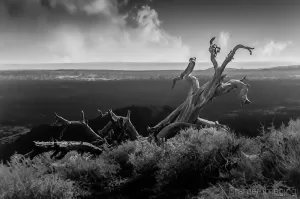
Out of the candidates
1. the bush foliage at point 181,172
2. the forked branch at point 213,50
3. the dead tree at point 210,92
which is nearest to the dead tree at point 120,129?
the dead tree at point 210,92

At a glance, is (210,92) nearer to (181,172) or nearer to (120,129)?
(120,129)

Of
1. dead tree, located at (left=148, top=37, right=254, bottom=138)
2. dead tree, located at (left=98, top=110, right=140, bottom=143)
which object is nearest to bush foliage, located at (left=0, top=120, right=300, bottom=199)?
dead tree, located at (left=98, top=110, right=140, bottom=143)

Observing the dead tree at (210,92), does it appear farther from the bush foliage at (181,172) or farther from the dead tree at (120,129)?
the bush foliage at (181,172)

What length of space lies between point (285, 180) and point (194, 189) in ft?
6.40

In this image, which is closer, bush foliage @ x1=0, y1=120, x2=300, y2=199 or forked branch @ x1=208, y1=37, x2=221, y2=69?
bush foliage @ x1=0, y1=120, x2=300, y2=199

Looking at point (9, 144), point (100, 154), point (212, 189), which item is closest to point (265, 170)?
point (212, 189)

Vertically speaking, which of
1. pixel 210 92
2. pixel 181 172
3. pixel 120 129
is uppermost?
pixel 210 92

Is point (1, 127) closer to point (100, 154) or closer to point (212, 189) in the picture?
point (100, 154)

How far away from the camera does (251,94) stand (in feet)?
270

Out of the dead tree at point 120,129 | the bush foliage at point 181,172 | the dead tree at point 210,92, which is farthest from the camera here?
the dead tree at point 210,92

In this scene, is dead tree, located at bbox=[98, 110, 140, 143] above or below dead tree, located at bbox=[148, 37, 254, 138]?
below

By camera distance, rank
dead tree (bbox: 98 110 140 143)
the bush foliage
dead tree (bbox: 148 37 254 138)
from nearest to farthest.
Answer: the bush foliage < dead tree (bbox: 98 110 140 143) < dead tree (bbox: 148 37 254 138)

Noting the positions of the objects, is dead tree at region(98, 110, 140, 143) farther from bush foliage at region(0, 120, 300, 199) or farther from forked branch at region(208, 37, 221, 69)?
forked branch at region(208, 37, 221, 69)

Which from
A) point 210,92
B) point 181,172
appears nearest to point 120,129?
point 210,92
